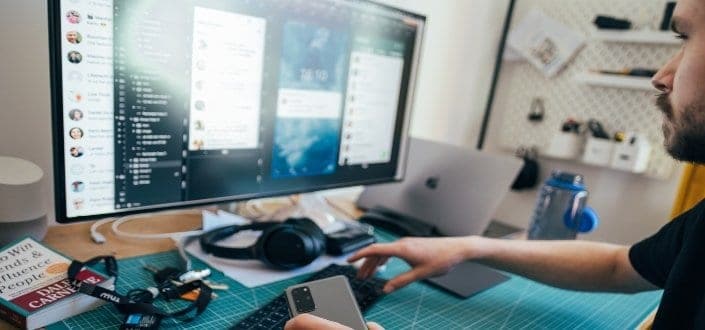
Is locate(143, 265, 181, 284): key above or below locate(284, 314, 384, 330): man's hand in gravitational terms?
below

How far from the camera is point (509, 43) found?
73.1 inches

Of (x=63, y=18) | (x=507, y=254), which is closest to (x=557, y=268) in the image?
(x=507, y=254)

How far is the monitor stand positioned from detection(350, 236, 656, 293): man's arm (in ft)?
0.69

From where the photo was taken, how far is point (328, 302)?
1.92 ft

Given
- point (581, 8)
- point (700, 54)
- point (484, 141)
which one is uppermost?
point (581, 8)

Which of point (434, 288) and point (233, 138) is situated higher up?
point (233, 138)

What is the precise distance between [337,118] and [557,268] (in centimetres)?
50

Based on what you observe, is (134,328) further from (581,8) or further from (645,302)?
(581,8)

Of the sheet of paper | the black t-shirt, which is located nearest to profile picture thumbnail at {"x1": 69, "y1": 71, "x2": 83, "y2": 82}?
the sheet of paper

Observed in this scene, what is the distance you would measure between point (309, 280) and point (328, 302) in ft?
0.40

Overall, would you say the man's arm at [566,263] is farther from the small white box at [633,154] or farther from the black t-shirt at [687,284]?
the small white box at [633,154]

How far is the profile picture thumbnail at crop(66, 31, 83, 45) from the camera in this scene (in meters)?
0.54

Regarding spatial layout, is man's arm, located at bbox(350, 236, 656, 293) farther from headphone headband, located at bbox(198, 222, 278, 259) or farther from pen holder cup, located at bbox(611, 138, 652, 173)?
pen holder cup, located at bbox(611, 138, 652, 173)

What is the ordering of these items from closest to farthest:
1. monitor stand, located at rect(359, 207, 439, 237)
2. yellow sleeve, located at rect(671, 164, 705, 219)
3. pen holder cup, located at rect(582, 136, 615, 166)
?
1. monitor stand, located at rect(359, 207, 439, 237)
2. yellow sleeve, located at rect(671, 164, 705, 219)
3. pen holder cup, located at rect(582, 136, 615, 166)
